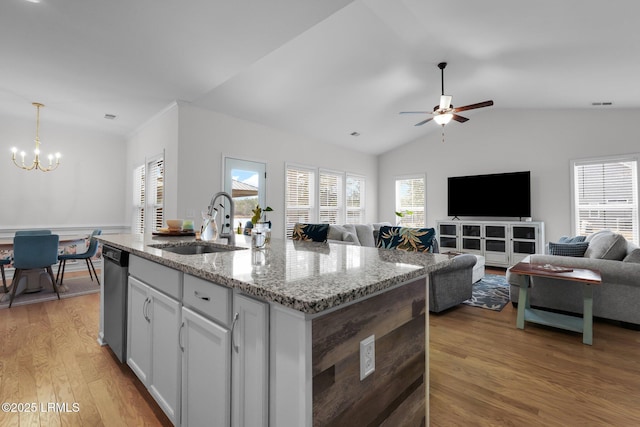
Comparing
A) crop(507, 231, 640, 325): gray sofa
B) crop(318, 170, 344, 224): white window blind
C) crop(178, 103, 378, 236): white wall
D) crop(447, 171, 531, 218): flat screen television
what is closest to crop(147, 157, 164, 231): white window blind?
crop(178, 103, 378, 236): white wall

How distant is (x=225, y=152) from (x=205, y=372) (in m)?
3.96

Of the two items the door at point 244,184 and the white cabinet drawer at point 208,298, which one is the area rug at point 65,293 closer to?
the door at point 244,184

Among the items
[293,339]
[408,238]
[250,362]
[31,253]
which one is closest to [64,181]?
[31,253]

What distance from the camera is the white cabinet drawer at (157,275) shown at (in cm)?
137

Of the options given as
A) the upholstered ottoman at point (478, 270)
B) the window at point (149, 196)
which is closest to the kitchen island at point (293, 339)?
the upholstered ottoman at point (478, 270)

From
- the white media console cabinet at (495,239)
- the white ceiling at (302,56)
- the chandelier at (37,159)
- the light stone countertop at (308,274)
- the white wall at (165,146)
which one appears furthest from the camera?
the white media console cabinet at (495,239)

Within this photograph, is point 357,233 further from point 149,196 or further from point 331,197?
point 149,196

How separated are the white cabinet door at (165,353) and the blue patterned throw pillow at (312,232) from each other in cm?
175

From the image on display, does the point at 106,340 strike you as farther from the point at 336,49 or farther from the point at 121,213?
the point at 121,213

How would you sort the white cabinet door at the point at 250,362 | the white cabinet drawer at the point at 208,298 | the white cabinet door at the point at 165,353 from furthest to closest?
the white cabinet door at the point at 165,353 < the white cabinet drawer at the point at 208,298 < the white cabinet door at the point at 250,362

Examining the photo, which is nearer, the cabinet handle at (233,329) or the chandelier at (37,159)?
the cabinet handle at (233,329)

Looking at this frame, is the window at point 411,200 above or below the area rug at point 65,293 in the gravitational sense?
above

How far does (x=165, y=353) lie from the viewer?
147cm

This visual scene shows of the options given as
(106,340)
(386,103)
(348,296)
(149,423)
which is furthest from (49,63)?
(386,103)
